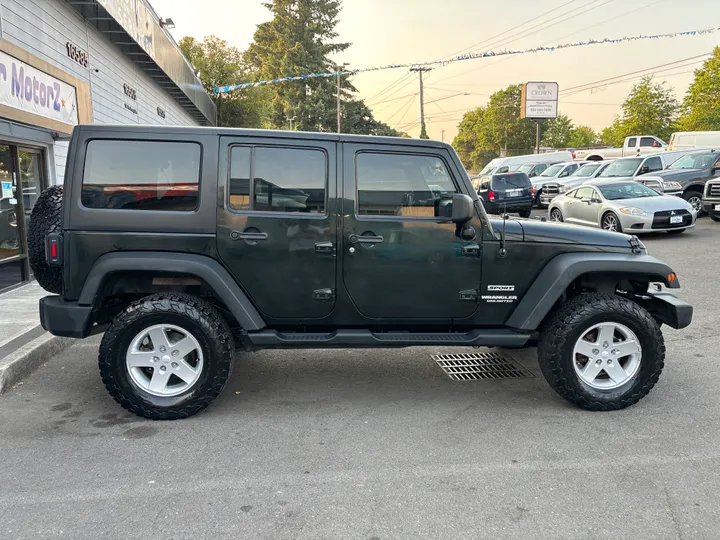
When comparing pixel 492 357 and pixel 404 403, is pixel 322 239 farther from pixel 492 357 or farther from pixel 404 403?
pixel 492 357

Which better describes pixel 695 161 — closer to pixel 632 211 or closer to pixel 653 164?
pixel 653 164

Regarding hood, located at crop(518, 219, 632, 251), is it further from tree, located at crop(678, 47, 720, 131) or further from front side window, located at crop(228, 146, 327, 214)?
tree, located at crop(678, 47, 720, 131)

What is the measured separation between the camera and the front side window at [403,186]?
4.02 meters

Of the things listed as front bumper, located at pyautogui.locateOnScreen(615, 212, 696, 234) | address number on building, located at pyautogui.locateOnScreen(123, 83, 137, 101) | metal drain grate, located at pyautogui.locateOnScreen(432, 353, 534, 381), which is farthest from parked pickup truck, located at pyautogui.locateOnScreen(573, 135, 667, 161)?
metal drain grate, located at pyautogui.locateOnScreen(432, 353, 534, 381)

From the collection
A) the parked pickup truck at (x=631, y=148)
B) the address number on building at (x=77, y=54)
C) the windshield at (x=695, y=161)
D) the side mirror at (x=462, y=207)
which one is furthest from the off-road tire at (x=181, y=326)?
the parked pickup truck at (x=631, y=148)

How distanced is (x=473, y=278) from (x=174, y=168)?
225cm

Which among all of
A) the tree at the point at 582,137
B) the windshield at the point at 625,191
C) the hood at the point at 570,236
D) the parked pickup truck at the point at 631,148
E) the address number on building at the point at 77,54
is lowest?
the hood at the point at 570,236

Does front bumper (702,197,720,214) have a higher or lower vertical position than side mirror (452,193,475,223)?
higher

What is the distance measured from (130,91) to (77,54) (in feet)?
11.4

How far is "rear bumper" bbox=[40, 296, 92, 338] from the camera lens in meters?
3.82

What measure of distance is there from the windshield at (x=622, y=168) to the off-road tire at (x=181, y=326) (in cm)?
1742

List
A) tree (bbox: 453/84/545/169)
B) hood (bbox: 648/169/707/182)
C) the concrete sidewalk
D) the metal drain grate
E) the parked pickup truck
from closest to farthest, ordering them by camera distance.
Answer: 1. the concrete sidewalk
2. the metal drain grate
3. hood (bbox: 648/169/707/182)
4. the parked pickup truck
5. tree (bbox: 453/84/545/169)

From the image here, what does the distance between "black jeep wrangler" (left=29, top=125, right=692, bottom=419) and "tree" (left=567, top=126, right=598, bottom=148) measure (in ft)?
295

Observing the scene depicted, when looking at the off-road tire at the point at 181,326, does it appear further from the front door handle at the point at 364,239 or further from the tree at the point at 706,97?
the tree at the point at 706,97
